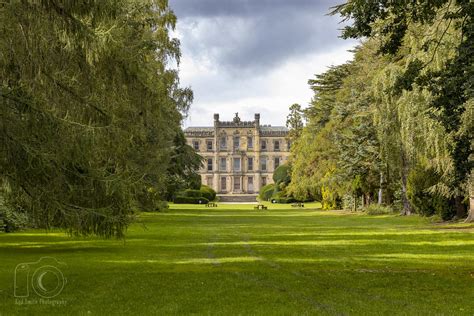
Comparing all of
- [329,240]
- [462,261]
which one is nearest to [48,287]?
[462,261]

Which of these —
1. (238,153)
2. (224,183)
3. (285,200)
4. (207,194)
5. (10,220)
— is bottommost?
(10,220)

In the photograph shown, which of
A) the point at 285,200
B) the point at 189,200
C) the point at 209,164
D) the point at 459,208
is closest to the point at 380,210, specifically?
the point at 459,208

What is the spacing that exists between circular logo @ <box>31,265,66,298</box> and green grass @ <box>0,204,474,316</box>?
6.1 inches

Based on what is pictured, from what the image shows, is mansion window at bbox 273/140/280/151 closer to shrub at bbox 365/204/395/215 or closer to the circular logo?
shrub at bbox 365/204/395/215

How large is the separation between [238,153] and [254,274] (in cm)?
7691

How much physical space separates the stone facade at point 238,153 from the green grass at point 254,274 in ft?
227

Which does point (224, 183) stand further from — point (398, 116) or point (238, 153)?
point (398, 116)

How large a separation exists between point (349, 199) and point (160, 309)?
110ft

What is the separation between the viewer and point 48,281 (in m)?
9.42

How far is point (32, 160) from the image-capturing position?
25.8ft

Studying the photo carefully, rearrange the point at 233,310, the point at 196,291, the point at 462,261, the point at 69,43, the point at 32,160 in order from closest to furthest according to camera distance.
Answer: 1. the point at 233,310
2. the point at 32,160
3. the point at 196,291
4. the point at 69,43
5. the point at 462,261

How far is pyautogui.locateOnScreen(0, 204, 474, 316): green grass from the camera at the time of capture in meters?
7.49

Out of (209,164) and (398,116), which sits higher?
(209,164)

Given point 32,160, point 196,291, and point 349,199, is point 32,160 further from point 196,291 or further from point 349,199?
point 349,199
